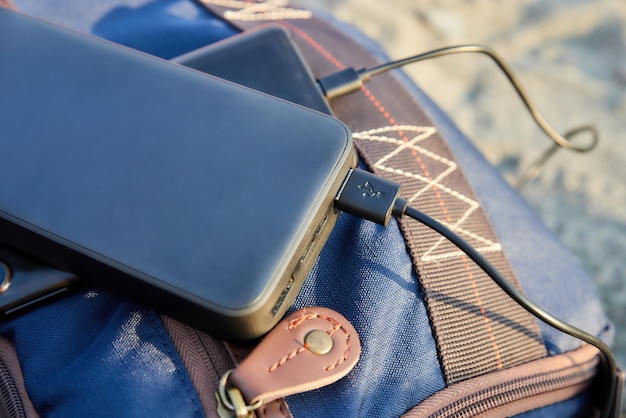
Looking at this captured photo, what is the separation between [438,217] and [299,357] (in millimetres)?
226

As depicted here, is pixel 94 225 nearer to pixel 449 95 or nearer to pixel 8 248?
pixel 8 248

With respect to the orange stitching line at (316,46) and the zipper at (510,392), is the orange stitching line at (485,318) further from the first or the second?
the orange stitching line at (316,46)

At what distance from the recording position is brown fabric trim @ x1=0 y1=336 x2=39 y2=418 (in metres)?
0.50

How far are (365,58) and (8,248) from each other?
48cm

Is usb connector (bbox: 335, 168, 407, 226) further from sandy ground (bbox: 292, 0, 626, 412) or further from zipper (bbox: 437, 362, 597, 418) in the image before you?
sandy ground (bbox: 292, 0, 626, 412)

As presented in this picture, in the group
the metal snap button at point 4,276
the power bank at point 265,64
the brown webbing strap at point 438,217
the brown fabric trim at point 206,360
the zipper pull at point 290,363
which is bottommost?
the metal snap button at point 4,276

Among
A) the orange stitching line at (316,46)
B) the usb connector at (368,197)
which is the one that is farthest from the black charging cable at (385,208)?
the orange stitching line at (316,46)

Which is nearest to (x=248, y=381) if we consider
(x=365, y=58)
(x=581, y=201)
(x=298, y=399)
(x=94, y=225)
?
(x=298, y=399)

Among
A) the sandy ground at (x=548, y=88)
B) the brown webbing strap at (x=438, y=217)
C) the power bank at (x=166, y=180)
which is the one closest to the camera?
the power bank at (x=166, y=180)

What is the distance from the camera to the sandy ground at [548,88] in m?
1.19

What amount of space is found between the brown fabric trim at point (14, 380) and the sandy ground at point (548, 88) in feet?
3.11

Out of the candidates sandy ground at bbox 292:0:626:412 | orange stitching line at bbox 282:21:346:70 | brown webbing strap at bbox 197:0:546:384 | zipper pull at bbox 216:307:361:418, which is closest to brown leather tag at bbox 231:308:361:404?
zipper pull at bbox 216:307:361:418

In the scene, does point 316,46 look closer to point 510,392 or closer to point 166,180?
point 166,180

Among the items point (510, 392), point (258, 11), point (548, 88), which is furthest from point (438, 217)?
point (548, 88)
